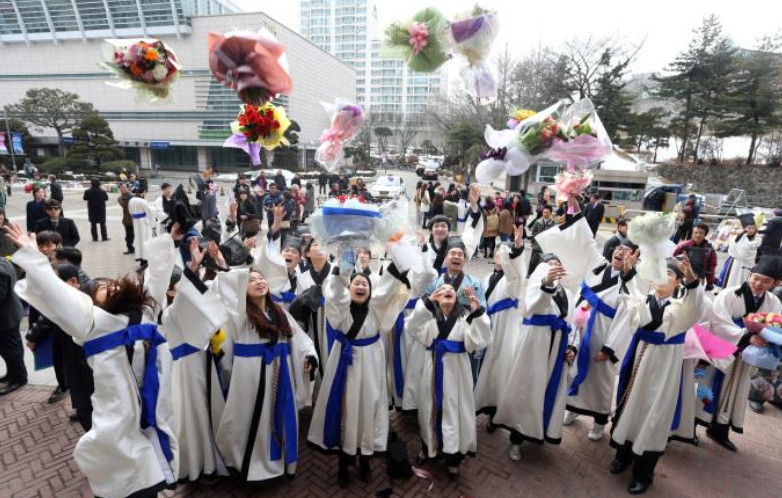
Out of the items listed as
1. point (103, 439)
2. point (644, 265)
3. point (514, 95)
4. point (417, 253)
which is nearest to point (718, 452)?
point (644, 265)

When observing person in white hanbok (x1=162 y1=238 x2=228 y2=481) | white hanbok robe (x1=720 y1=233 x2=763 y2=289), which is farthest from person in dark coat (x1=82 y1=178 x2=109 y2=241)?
white hanbok robe (x1=720 y1=233 x2=763 y2=289)

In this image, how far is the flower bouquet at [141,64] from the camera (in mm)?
3223

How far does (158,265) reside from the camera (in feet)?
9.67

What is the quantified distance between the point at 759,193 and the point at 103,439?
114 feet

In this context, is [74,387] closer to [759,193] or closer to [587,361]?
[587,361]

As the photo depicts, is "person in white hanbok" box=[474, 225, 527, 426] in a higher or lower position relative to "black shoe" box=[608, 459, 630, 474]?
higher

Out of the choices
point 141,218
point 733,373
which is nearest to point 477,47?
point 733,373

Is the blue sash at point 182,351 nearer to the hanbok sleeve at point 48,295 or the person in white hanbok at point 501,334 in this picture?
the hanbok sleeve at point 48,295

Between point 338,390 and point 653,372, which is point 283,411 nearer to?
point 338,390

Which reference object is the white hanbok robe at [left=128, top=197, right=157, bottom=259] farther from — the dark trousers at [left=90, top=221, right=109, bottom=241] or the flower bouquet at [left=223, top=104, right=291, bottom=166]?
the flower bouquet at [left=223, top=104, right=291, bottom=166]

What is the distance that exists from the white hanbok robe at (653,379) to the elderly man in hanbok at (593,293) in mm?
398

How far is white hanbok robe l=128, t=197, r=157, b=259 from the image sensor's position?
31.1 feet

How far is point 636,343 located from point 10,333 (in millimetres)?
6409

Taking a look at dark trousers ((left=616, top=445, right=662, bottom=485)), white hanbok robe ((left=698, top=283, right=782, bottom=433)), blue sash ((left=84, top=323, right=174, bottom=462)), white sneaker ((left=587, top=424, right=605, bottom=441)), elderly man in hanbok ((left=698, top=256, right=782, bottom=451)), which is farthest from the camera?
white sneaker ((left=587, top=424, right=605, bottom=441))
